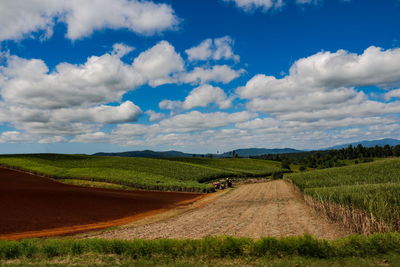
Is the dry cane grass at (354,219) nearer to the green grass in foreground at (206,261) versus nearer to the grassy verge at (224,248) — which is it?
the grassy verge at (224,248)

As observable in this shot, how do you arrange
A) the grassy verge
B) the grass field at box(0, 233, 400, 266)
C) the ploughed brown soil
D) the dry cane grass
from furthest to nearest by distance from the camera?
the ploughed brown soil → the dry cane grass → the grassy verge → the grass field at box(0, 233, 400, 266)

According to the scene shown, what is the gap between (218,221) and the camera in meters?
28.6

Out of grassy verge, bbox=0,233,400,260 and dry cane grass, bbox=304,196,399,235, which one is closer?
grassy verge, bbox=0,233,400,260

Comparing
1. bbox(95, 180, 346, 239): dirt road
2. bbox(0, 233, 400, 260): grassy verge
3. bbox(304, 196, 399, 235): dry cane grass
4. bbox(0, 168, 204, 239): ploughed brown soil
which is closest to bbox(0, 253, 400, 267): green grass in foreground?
bbox(0, 233, 400, 260): grassy verge

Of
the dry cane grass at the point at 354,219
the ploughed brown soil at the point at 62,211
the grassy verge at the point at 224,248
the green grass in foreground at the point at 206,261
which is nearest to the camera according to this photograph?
the green grass in foreground at the point at 206,261

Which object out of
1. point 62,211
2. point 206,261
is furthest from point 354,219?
point 62,211

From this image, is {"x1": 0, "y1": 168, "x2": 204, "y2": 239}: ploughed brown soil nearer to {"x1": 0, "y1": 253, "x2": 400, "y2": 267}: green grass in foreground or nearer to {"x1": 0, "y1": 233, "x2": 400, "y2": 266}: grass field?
{"x1": 0, "y1": 233, "x2": 400, "y2": 266}: grass field

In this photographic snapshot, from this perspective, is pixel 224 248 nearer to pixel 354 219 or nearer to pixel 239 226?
pixel 239 226

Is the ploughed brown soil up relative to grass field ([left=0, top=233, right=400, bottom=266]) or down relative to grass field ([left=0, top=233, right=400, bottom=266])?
down

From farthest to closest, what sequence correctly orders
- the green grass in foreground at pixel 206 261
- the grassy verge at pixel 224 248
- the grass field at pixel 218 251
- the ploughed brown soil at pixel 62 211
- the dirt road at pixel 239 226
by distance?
the ploughed brown soil at pixel 62 211 < the dirt road at pixel 239 226 < the grassy verge at pixel 224 248 < the grass field at pixel 218 251 < the green grass in foreground at pixel 206 261

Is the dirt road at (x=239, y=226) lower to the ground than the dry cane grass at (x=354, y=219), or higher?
lower

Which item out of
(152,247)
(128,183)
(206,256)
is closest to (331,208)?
(206,256)

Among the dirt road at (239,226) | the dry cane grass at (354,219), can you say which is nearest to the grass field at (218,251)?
the dry cane grass at (354,219)

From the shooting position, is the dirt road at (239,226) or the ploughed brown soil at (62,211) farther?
the ploughed brown soil at (62,211)
